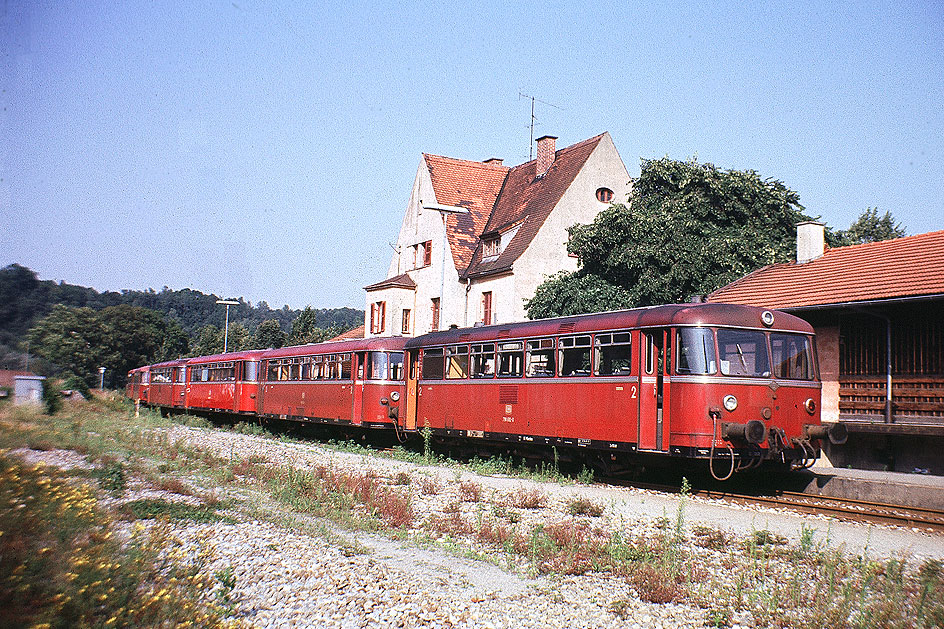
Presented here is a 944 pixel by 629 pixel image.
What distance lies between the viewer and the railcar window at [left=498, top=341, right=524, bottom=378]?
17.0 m

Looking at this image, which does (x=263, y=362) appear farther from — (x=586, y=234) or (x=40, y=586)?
(x=40, y=586)

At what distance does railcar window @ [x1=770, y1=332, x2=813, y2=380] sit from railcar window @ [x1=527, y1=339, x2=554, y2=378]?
4.26 metres

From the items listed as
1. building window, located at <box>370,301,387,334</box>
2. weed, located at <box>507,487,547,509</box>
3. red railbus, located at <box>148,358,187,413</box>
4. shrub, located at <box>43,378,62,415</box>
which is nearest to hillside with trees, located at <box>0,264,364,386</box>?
shrub, located at <box>43,378,62,415</box>

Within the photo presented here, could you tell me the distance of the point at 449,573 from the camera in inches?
314

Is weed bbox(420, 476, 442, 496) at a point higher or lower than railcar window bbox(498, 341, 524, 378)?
lower

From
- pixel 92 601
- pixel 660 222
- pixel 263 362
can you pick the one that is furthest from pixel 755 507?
pixel 263 362

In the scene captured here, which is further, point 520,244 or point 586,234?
point 520,244

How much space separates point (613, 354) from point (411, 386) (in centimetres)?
849

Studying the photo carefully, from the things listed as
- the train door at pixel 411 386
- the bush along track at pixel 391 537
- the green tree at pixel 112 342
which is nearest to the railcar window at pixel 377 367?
the train door at pixel 411 386

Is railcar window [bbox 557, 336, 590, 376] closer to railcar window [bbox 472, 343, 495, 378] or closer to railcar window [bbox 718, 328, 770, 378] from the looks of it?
railcar window [bbox 472, 343, 495, 378]

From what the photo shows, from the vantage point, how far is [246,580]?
754cm

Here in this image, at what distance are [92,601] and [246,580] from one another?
8.47 feet

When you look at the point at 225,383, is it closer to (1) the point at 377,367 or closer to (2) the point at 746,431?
(1) the point at 377,367

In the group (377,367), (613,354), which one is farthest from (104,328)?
(613,354)
